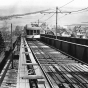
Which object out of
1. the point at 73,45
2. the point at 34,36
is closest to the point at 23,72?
the point at 73,45

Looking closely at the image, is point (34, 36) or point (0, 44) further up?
point (34, 36)

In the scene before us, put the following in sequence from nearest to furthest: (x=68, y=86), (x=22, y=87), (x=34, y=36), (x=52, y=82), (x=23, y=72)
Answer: (x=22, y=87), (x=68, y=86), (x=52, y=82), (x=23, y=72), (x=34, y=36)

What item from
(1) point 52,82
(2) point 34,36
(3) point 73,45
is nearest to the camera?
(1) point 52,82

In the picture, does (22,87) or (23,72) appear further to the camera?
(23,72)

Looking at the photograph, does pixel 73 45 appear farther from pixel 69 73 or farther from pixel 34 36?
pixel 34 36

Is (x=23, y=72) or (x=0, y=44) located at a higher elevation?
(x=23, y=72)

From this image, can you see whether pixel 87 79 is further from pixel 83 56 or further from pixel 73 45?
pixel 73 45

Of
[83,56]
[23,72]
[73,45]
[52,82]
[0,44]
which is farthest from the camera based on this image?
[0,44]

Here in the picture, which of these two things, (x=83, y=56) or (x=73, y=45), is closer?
(x=83, y=56)

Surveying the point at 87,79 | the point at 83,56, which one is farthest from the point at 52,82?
the point at 83,56
